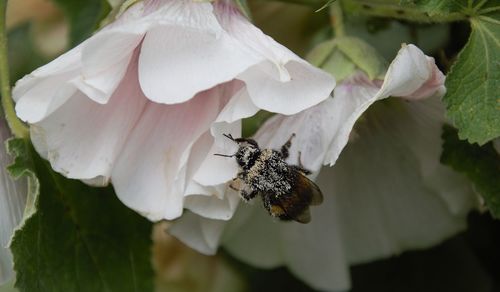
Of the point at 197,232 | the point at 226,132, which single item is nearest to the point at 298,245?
the point at 197,232

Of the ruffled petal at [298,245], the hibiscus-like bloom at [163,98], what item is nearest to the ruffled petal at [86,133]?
the hibiscus-like bloom at [163,98]

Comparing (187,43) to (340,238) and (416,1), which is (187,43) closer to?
(416,1)

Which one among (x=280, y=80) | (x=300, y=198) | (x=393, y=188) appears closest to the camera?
(x=280, y=80)

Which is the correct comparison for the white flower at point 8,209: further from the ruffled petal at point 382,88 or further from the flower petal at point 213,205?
the ruffled petal at point 382,88

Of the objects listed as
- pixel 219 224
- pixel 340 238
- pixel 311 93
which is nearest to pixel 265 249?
pixel 340 238

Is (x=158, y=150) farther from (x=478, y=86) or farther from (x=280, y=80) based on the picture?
(x=478, y=86)
